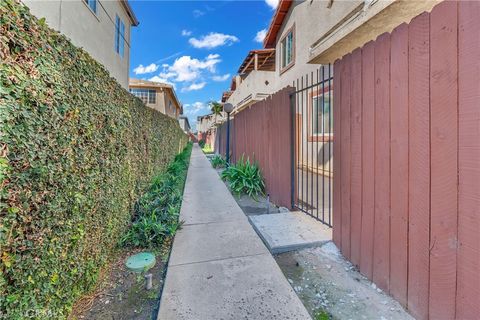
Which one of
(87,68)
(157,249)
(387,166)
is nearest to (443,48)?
(387,166)

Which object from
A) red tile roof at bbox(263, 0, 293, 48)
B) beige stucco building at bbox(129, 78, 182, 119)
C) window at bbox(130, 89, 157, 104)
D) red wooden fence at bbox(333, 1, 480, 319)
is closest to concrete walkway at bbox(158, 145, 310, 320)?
red wooden fence at bbox(333, 1, 480, 319)

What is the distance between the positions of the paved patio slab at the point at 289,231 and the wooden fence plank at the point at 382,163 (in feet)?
2.95

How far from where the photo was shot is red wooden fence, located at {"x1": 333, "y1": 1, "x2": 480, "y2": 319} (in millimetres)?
1436

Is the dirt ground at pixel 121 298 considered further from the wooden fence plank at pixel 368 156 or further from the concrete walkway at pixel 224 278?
the wooden fence plank at pixel 368 156

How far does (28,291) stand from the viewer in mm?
1416

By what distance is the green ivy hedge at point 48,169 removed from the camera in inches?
50.3

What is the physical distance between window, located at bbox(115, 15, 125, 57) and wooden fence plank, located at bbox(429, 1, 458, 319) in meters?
13.1

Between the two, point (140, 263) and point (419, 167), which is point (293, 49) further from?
point (140, 263)

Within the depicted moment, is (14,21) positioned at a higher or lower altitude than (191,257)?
higher

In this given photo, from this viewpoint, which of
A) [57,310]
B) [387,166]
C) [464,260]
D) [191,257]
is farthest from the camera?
[191,257]

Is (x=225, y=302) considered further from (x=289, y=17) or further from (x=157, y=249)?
(x=289, y=17)

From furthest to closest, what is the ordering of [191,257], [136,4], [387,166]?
1. [136,4]
2. [191,257]
3. [387,166]

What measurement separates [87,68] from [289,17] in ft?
32.1

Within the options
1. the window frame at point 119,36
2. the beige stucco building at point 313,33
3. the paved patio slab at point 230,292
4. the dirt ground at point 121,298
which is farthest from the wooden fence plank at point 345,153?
the window frame at point 119,36
